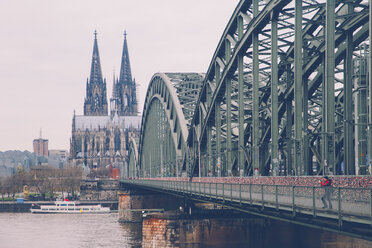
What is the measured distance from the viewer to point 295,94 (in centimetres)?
3619

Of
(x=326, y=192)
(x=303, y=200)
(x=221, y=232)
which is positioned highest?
(x=326, y=192)

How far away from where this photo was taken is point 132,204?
4451 inches

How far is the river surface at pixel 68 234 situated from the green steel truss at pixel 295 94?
12301 mm

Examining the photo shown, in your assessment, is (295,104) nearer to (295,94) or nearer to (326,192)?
(295,94)

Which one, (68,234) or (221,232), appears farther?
(68,234)

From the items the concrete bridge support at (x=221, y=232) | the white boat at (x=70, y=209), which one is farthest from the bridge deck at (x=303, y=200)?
the white boat at (x=70, y=209)

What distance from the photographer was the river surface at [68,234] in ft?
257

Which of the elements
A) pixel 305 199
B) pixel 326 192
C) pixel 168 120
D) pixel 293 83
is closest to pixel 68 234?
pixel 168 120

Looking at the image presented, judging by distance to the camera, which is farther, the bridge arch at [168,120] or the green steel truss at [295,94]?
the bridge arch at [168,120]

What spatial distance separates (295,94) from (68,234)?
2412 inches

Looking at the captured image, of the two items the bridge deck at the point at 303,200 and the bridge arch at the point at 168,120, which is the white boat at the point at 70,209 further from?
the bridge deck at the point at 303,200

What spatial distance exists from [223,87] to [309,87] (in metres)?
13.1

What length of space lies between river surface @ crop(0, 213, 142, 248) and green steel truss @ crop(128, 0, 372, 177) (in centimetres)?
1230

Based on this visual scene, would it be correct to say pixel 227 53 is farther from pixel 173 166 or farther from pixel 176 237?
pixel 173 166
